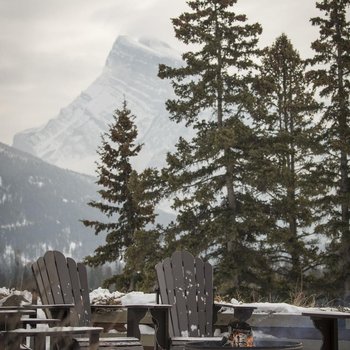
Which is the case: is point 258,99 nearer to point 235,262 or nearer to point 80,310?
point 235,262

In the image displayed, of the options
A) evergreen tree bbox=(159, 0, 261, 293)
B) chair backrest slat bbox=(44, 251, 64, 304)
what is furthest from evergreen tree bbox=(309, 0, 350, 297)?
chair backrest slat bbox=(44, 251, 64, 304)

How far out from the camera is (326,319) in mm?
5047

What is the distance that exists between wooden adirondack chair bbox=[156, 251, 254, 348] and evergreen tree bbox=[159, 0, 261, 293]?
10896 millimetres

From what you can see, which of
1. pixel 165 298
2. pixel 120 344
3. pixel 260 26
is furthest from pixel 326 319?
pixel 260 26

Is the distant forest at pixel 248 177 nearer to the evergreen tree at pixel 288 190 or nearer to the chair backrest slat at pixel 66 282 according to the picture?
the evergreen tree at pixel 288 190

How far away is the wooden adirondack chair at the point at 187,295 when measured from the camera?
649 cm

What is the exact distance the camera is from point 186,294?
6605 millimetres

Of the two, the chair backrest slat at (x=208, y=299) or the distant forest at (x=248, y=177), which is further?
the distant forest at (x=248, y=177)

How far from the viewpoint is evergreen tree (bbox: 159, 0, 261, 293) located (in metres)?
18.1

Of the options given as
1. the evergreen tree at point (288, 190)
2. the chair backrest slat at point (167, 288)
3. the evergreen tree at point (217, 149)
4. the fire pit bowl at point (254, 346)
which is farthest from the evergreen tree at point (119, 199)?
the fire pit bowl at point (254, 346)

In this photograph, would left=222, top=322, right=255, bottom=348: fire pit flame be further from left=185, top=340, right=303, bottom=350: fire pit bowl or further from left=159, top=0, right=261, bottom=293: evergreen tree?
left=159, top=0, right=261, bottom=293: evergreen tree

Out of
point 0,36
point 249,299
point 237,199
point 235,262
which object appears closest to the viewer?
point 249,299

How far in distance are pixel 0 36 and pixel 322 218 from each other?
6638 inches

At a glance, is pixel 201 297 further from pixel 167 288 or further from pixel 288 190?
pixel 288 190
